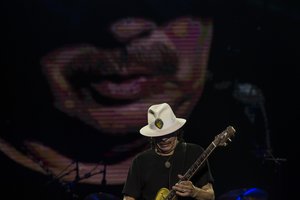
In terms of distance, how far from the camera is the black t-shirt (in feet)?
14.8

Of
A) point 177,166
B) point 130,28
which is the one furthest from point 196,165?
point 130,28

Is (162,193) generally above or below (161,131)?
below

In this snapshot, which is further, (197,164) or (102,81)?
(102,81)

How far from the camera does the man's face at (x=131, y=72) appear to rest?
7203 millimetres

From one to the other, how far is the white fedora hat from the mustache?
8.62 feet

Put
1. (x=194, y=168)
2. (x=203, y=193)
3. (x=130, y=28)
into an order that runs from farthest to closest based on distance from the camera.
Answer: (x=130, y=28) → (x=194, y=168) → (x=203, y=193)

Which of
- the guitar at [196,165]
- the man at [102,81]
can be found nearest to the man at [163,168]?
the guitar at [196,165]

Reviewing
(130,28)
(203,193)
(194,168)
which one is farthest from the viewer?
(130,28)

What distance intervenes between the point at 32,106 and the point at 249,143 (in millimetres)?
2968

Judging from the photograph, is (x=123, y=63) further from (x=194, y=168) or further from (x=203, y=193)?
(x=203, y=193)

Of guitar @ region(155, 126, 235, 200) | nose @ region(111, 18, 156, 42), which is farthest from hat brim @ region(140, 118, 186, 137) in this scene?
nose @ region(111, 18, 156, 42)

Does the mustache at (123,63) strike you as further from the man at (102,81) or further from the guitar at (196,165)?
the guitar at (196,165)

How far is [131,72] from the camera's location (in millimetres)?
7254

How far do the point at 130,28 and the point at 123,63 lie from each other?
0.48 m
